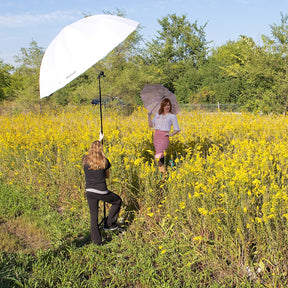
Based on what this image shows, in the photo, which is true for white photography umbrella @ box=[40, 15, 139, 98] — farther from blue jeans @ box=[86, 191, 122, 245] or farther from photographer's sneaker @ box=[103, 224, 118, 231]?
photographer's sneaker @ box=[103, 224, 118, 231]

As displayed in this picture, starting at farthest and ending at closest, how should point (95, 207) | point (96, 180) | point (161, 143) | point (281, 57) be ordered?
point (281, 57) → point (161, 143) → point (95, 207) → point (96, 180)

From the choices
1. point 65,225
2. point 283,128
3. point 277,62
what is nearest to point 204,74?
point 277,62

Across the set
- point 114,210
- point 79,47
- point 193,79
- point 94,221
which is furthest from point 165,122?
point 193,79

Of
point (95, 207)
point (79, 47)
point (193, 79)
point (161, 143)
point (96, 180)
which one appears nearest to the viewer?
point (79, 47)

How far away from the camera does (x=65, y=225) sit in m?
4.16

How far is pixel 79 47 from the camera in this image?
10.2ft

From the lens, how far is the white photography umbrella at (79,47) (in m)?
2.96

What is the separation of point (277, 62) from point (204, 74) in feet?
52.4

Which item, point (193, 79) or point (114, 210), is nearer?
point (114, 210)

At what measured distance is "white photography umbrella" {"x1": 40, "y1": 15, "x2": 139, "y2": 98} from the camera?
9.70ft

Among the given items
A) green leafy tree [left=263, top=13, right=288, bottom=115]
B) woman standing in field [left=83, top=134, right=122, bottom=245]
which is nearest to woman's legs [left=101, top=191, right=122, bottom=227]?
woman standing in field [left=83, top=134, right=122, bottom=245]

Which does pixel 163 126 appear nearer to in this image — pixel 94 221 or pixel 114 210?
pixel 114 210

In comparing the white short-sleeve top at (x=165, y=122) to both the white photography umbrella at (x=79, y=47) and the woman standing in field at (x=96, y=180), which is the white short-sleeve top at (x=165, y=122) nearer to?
the woman standing in field at (x=96, y=180)

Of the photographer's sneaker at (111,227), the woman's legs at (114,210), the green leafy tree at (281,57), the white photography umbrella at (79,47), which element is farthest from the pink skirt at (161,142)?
the green leafy tree at (281,57)
